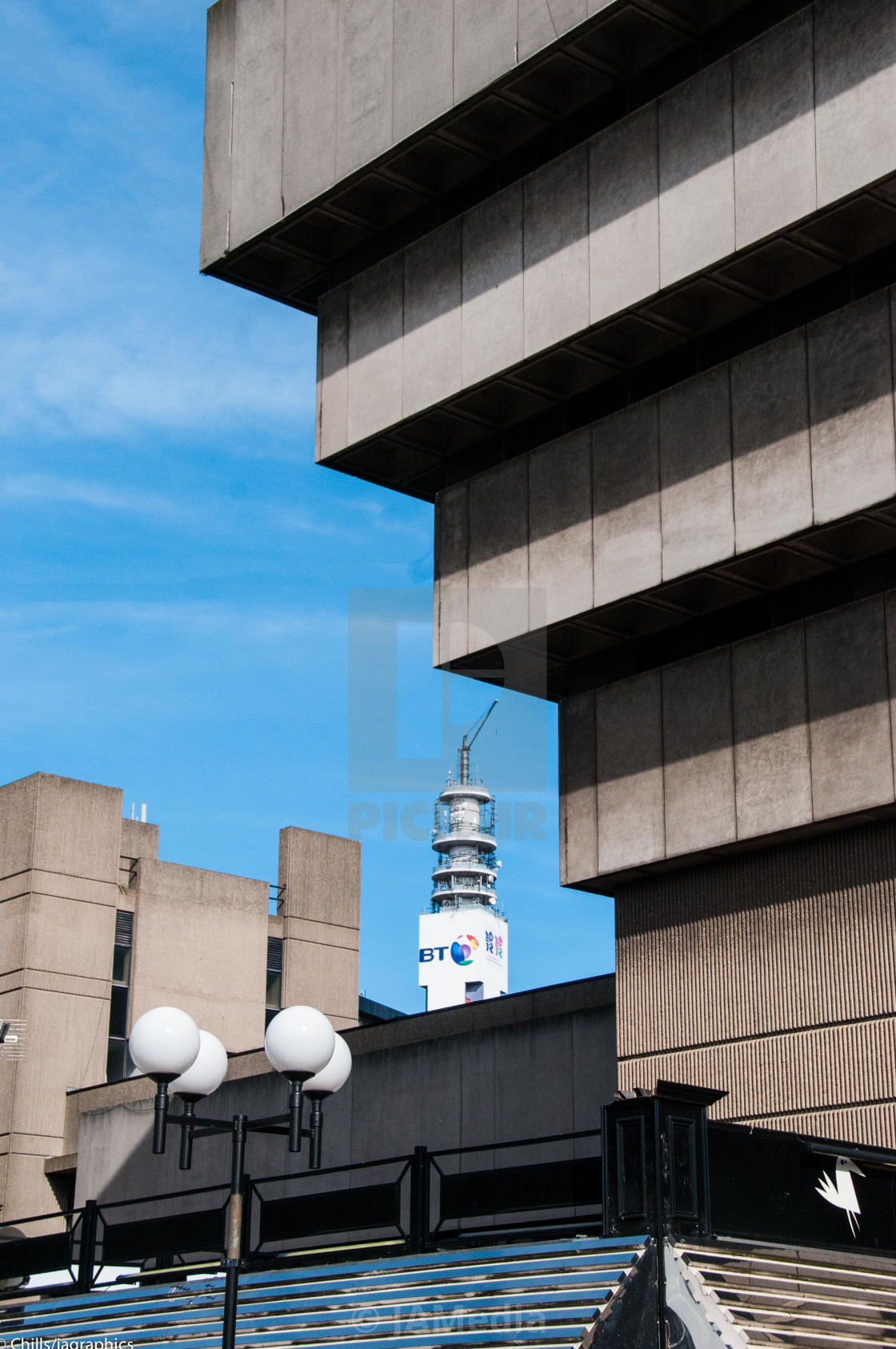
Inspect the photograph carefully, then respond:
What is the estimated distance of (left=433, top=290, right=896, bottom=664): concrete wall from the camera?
18.0 m

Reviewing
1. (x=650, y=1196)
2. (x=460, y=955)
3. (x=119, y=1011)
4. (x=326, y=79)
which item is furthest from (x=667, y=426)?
(x=460, y=955)

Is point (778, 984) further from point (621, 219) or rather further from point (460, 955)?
point (460, 955)

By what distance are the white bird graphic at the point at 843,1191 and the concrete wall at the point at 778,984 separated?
232 centimetres

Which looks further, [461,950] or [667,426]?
[461,950]

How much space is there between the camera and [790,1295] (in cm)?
1372

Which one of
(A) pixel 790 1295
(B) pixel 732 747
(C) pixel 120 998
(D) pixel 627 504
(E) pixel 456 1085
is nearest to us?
(A) pixel 790 1295

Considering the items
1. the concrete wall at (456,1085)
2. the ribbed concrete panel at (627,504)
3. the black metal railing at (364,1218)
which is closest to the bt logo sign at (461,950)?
the concrete wall at (456,1085)

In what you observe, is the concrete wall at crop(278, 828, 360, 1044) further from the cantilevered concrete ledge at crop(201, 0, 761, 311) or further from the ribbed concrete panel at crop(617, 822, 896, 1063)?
the ribbed concrete panel at crop(617, 822, 896, 1063)

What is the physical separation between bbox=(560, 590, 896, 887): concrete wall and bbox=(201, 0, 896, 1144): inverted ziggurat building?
4 cm

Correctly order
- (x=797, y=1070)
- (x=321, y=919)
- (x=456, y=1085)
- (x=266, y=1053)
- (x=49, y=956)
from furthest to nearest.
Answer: (x=321, y=919) < (x=49, y=956) < (x=456, y=1085) < (x=797, y=1070) < (x=266, y=1053)

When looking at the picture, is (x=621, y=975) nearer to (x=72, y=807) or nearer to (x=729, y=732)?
(x=729, y=732)

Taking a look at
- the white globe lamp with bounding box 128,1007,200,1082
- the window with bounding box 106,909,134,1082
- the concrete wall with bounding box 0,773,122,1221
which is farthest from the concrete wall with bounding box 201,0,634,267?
the window with bounding box 106,909,134,1082

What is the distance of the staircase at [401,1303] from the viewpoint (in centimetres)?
1346

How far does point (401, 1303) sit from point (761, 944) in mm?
6111
